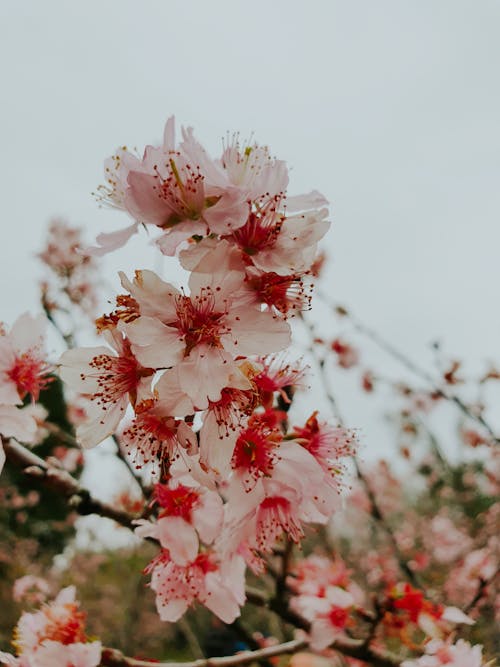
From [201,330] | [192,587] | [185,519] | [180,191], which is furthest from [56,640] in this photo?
[180,191]

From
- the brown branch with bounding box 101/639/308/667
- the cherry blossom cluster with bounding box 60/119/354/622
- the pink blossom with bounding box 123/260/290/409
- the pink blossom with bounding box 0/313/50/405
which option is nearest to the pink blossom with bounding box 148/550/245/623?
the brown branch with bounding box 101/639/308/667

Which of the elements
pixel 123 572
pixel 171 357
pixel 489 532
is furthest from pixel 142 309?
pixel 123 572

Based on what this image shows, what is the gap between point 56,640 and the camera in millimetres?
1399

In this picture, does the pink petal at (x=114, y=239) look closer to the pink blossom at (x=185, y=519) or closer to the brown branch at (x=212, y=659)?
the pink blossom at (x=185, y=519)

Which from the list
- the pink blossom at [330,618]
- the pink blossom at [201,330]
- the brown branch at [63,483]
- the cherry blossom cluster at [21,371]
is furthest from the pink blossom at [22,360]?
the pink blossom at [330,618]

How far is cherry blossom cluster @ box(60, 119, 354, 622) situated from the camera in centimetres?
93

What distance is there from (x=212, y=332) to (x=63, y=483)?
0.84m

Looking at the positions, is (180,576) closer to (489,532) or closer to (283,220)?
(283,220)

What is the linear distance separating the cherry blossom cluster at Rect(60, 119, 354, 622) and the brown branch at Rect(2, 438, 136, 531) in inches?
18.8

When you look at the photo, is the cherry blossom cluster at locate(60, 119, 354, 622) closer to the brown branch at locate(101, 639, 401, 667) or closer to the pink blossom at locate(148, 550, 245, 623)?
the pink blossom at locate(148, 550, 245, 623)

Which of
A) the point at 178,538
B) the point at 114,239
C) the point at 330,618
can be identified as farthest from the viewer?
the point at 330,618

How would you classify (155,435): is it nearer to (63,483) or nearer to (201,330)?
(201,330)

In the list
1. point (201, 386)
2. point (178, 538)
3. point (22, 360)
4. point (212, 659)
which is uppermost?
point (22, 360)

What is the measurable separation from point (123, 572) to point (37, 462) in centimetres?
1133
